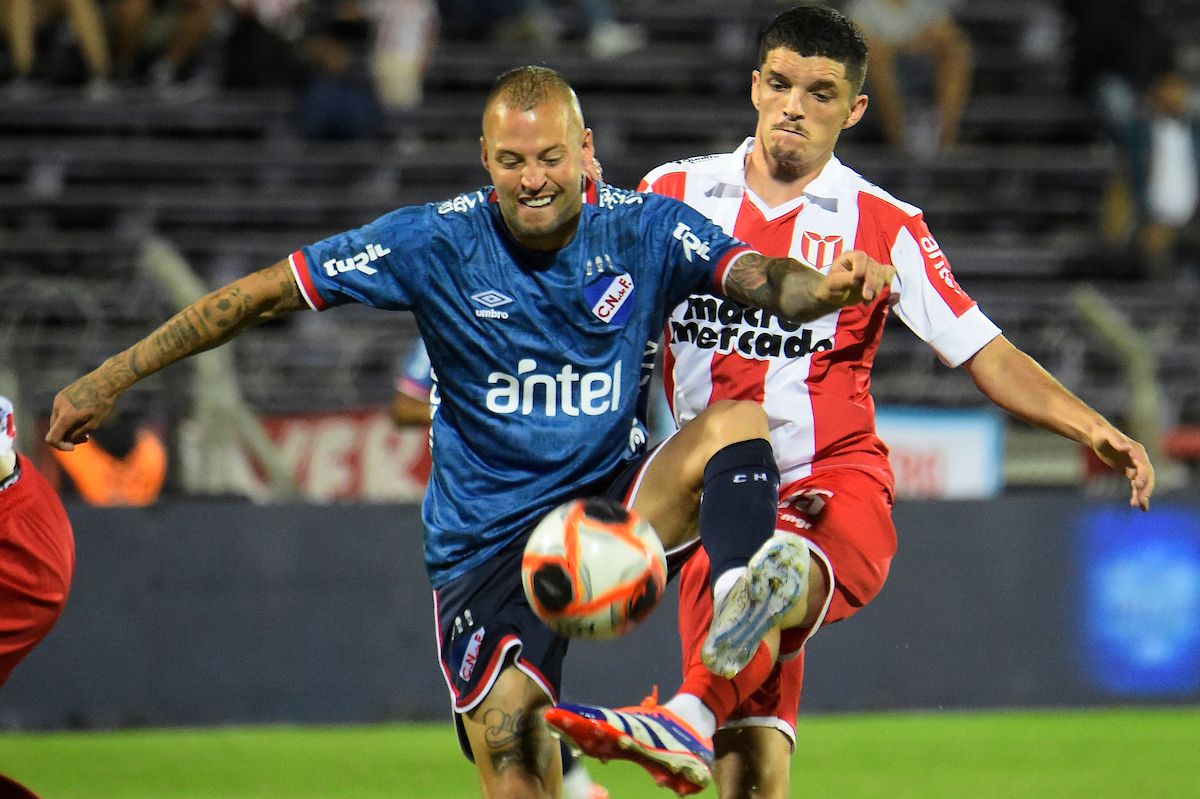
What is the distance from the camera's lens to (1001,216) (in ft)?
51.1

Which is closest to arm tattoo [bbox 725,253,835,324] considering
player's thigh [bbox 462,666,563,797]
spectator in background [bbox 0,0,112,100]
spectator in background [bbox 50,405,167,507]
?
player's thigh [bbox 462,666,563,797]

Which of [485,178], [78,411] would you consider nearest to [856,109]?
[78,411]

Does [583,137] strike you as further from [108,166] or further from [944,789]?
[108,166]

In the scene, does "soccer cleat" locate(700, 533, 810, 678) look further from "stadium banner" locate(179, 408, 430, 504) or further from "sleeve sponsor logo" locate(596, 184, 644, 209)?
"stadium banner" locate(179, 408, 430, 504)

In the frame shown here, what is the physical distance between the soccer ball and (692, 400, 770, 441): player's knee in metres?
0.36

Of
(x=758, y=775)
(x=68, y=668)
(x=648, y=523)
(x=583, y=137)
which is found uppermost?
(x=583, y=137)

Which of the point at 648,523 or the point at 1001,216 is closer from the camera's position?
the point at 648,523

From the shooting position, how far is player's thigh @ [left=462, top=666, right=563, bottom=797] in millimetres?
5152

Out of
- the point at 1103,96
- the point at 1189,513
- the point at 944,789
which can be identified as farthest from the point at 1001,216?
the point at 944,789

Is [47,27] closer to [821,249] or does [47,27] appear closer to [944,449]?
[944,449]

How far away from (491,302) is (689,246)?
56 centimetres

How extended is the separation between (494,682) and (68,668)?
216 inches

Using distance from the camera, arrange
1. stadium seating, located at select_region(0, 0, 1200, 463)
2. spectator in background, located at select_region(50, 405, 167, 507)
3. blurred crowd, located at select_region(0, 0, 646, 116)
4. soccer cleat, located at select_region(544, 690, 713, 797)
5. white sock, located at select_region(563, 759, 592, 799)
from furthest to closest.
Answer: blurred crowd, located at select_region(0, 0, 646, 116), stadium seating, located at select_region(0, 0, 1200, 463), spectator in background, located at select_region(50, 405, 167, 507), white sock, located at select_region(563, 759, 592, 799), soccer cleat, located at select_region(544, 690, 713, 797)

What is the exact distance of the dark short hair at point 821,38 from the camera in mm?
5484
